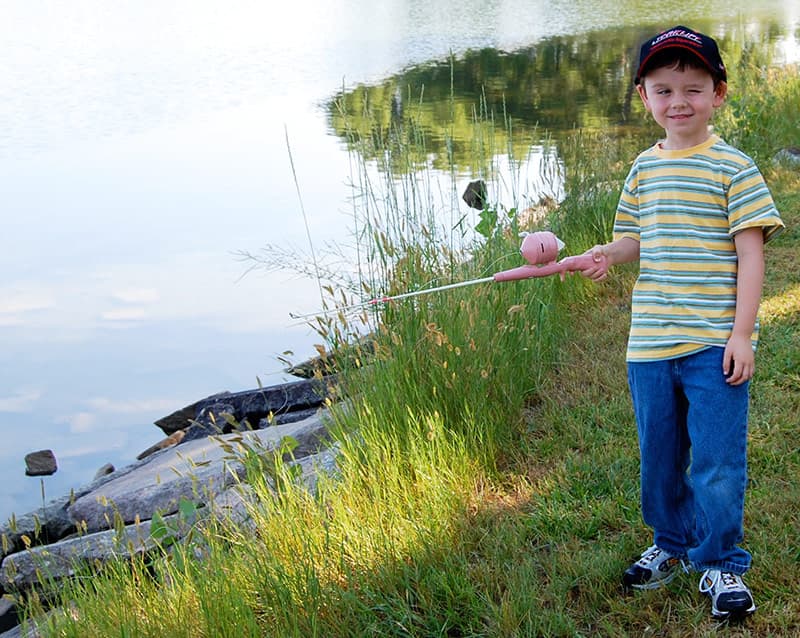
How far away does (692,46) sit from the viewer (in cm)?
238

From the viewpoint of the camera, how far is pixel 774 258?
5859mm

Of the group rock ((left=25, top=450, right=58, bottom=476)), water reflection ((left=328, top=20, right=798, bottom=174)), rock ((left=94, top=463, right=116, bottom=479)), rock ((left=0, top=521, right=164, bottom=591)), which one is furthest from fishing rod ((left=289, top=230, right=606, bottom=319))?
water reflection ((left=328, top=20, right=798, bottom=174))

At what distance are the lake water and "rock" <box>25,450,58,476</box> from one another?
77 millimetres

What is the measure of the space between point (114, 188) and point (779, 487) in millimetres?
8769

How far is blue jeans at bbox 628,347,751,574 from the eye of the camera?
2455 millimetres

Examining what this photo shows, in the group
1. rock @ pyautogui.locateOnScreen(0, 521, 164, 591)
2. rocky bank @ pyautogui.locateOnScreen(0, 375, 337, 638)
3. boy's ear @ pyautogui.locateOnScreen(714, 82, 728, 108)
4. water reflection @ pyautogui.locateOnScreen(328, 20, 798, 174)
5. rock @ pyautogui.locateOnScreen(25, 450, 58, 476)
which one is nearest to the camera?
boy's ear @ pyautogui.locateOnScreen(714, 82, 728, 108)

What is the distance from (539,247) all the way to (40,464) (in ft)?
16.4

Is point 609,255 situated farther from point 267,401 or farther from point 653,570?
point 267,401

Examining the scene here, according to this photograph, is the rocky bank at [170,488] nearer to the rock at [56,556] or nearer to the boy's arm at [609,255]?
the rock at [56,556]

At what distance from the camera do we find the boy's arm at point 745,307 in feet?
7.81

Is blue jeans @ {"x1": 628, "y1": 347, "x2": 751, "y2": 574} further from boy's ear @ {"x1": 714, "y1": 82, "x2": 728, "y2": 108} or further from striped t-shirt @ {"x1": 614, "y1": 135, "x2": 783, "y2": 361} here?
boy's ear @ {"x1": 714, "y1": 82, "x2": 728, "y2": 108}

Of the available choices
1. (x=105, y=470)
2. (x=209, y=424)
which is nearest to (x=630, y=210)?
(x=209, y=424)

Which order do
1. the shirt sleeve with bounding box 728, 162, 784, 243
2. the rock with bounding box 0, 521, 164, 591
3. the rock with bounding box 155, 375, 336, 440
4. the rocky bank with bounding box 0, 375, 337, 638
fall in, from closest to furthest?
the shirt sleeve with bounding box 728, 162, 784, 243 → the rocky bank with bounding box 0, 375, 337, 638 → the rock with bounding box 0, 521, 164, 591 → the rock with bounding box 155, 375, 336, 440

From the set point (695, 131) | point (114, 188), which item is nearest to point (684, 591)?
point (695, 131)
